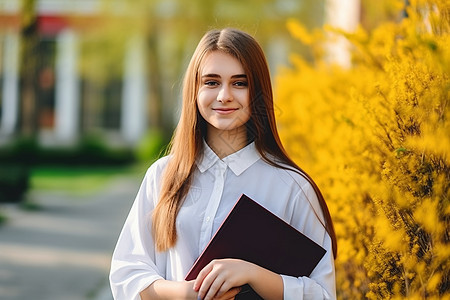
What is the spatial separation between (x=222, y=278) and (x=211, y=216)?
0.91ft

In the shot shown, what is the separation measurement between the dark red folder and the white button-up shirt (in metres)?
0.07

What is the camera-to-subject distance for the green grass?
57.0ft

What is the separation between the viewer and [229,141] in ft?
8.73

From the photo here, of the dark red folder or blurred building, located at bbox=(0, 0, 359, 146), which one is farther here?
blurred building, located at bbox=(0, 0, 359, 146)

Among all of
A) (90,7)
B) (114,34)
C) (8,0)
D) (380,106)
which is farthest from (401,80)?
(90,7)

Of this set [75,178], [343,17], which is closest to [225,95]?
[343,17]

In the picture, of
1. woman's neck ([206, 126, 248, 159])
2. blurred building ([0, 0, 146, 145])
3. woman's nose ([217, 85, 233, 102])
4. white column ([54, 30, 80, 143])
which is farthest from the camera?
white column ([54, 30, 80, 143])

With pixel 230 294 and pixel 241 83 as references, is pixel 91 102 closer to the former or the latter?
pixel 241 83

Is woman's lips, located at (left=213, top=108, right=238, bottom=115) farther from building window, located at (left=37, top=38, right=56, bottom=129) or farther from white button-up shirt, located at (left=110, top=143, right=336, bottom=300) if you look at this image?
building window, located at (left=37, top=38, right=56, bottom=129)

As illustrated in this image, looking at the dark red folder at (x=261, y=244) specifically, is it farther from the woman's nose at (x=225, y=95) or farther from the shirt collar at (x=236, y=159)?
the woman's nose at (x=225, y=95)

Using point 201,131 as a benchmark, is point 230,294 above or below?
below

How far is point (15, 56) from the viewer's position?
1350 centimetres

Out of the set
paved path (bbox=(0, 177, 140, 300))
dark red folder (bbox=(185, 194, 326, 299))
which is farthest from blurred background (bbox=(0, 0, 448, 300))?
dark red folder (bbox=(185, 194, 326, 299))

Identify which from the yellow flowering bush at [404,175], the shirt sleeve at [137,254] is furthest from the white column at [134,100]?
the shirt sleeve at [137,254]
